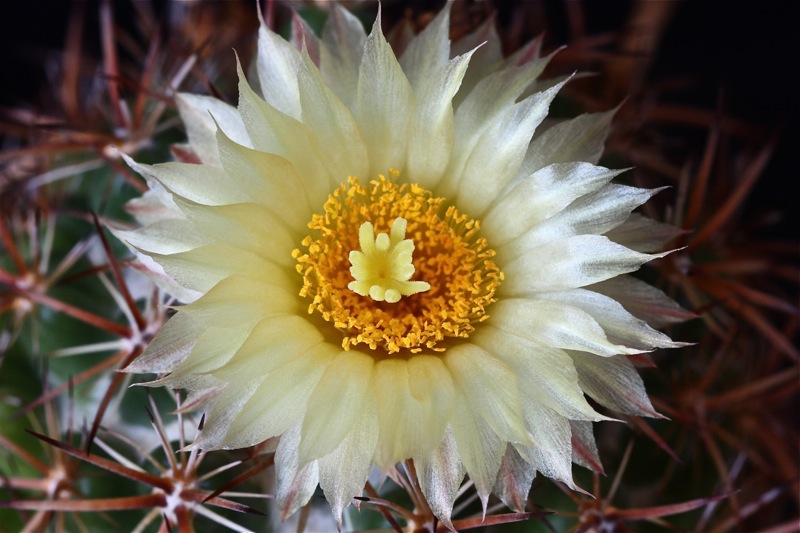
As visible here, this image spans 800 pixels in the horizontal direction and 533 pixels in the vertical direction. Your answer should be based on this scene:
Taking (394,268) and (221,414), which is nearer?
(221,414)

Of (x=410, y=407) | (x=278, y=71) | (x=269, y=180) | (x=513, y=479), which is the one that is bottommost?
(x=513, y=479)

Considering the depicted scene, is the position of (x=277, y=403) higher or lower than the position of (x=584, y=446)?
higher

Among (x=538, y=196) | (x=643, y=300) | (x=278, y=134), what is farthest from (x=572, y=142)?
(x=278, y=134)

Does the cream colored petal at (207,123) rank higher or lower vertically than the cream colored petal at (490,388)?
higher

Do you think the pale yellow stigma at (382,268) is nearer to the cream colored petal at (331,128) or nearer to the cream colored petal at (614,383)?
the cream colored petal at (331,128)

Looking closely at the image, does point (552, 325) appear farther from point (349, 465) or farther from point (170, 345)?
point (170, 345)

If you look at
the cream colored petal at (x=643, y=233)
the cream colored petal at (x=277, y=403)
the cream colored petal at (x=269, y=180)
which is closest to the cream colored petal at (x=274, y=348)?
the cream colored petal at (x=277, y=403)
